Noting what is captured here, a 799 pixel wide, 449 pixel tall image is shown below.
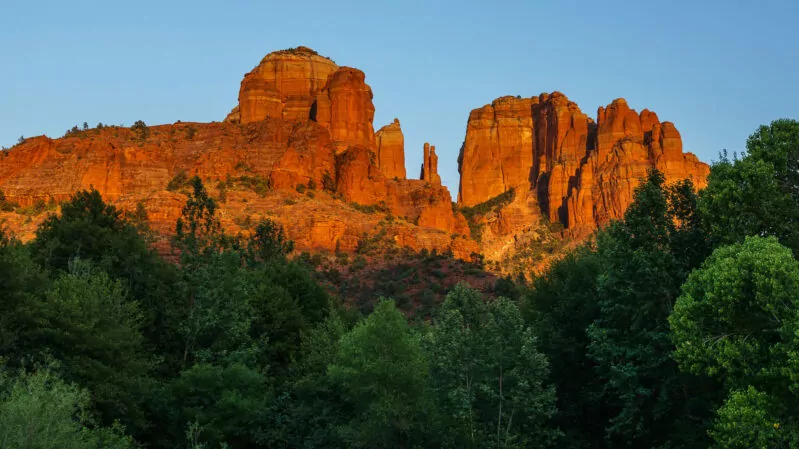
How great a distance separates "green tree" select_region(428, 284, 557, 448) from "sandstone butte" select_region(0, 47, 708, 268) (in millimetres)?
46585

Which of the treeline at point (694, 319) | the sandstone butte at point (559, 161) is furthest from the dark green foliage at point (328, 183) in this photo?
the treeline at point (694, 319)

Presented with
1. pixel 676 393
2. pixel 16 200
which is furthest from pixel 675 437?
pixel 16 200

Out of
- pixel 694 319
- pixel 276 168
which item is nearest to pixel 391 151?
pixel 276 168

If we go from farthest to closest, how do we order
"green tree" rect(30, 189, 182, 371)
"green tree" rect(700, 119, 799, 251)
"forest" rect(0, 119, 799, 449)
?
1. "green tree" rect(30, 189, 182, 371)
2. "green tree" rect(700, 119, 799, 251)
3. "forest" rect(0, 119, 799, 449)

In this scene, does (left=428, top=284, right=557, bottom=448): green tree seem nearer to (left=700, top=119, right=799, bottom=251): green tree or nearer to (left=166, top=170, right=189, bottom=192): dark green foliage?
(left=700, top=119, right=799, bottom=251): green tree

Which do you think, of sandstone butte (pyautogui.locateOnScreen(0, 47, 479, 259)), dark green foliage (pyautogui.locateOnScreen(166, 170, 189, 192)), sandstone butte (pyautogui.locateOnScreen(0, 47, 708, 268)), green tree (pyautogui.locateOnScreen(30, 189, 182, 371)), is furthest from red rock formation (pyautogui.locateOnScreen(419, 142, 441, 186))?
green tree (pyautogui.locateOnScreen(30, 189, 182, 371))

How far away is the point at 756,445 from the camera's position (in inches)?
1051

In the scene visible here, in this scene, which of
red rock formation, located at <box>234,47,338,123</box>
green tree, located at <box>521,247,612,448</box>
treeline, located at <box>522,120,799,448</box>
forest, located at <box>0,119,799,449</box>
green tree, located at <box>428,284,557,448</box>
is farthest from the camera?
red rock formation, located at <box>234,47,338,123</box>

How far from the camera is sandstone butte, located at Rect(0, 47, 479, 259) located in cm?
10444

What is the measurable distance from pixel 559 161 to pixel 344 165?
6274cm

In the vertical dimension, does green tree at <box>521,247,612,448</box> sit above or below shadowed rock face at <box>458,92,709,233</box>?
below

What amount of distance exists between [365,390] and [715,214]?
51.6 ft

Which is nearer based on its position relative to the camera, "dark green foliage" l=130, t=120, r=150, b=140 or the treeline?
the treeline

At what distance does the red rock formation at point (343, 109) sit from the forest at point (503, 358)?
9178 centimetres
